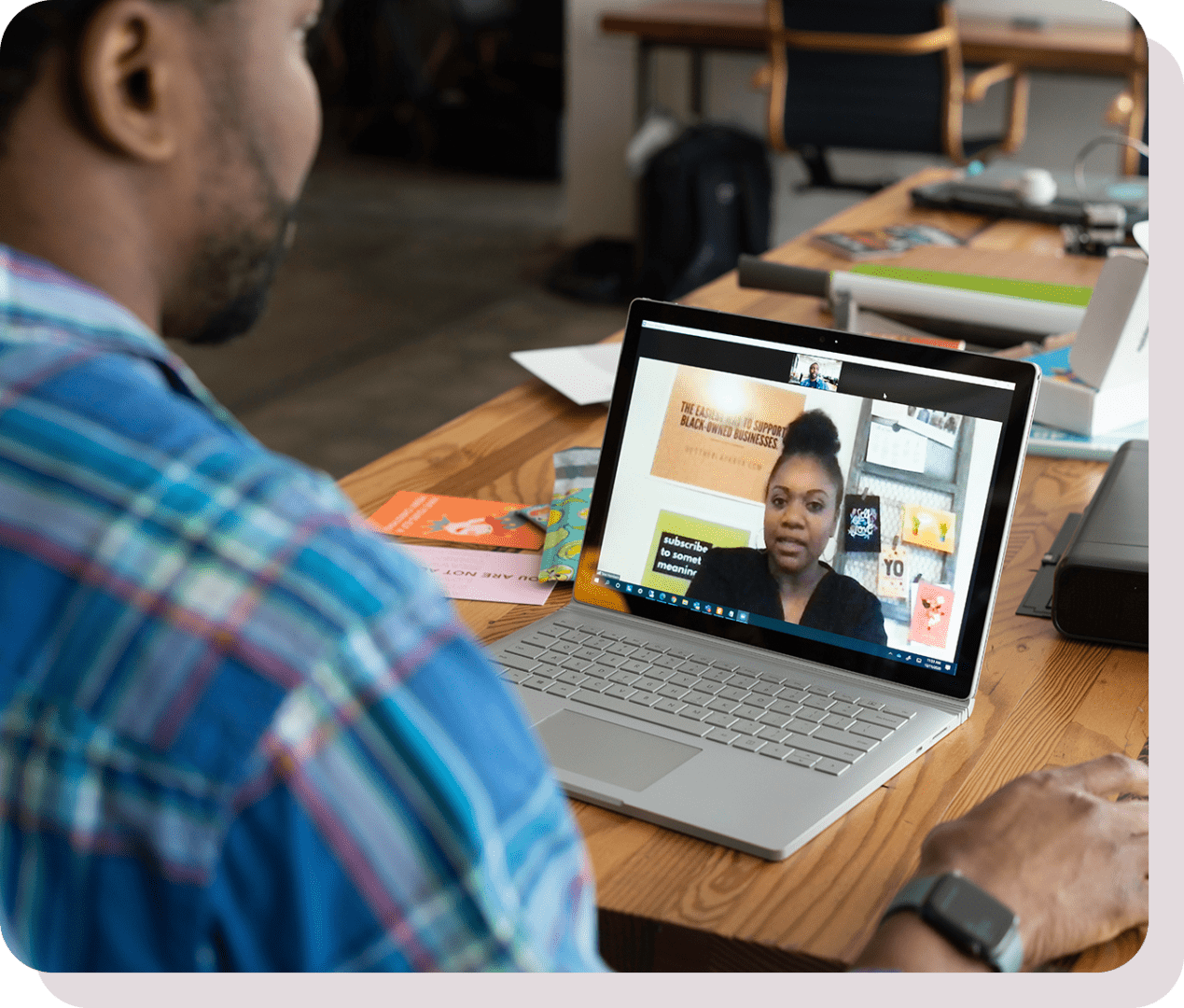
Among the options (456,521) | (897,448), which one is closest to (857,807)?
(897,448)

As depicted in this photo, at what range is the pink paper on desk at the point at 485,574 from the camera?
1.08m

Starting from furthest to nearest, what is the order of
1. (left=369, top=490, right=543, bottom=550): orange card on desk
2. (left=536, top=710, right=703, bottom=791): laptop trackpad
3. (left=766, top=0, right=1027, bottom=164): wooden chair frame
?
(left=766, top=0, right=1027, bottom=164): wooden chair frame, (left=369, top=490, right=543, bottom=550): orange card on desk, (left=536, top=710, right=703, bottom=791): laptop trackpad

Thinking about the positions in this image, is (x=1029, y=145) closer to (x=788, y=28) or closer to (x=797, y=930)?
(x=788, y=28)

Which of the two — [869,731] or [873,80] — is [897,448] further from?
[873,80]

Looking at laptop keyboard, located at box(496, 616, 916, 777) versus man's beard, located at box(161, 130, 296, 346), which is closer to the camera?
man's beard, located at box(161, 130, 296, 346)

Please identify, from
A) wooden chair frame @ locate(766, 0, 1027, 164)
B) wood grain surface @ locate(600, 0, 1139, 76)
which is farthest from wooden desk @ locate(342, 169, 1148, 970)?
wood grain surface @ locate(600, 0, 1139, 76)

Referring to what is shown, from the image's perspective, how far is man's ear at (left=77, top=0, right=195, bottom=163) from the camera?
0.48 metres

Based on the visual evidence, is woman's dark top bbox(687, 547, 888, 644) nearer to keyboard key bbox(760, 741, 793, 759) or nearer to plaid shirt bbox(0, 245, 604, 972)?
keyboard key bbox(760, 741, 793, 759)

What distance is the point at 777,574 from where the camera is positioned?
93 centimetres

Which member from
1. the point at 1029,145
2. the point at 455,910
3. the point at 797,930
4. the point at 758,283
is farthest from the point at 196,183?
the point at 1029,145

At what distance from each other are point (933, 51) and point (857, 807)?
3433 mm

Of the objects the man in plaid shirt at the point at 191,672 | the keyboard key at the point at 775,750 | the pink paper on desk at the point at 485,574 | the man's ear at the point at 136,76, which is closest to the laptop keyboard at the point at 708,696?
the keyboard key at the point at 775,750

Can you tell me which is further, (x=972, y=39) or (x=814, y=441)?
(x=972, y=39)

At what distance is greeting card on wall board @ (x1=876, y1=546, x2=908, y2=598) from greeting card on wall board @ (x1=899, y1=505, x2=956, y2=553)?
0.01 metres
